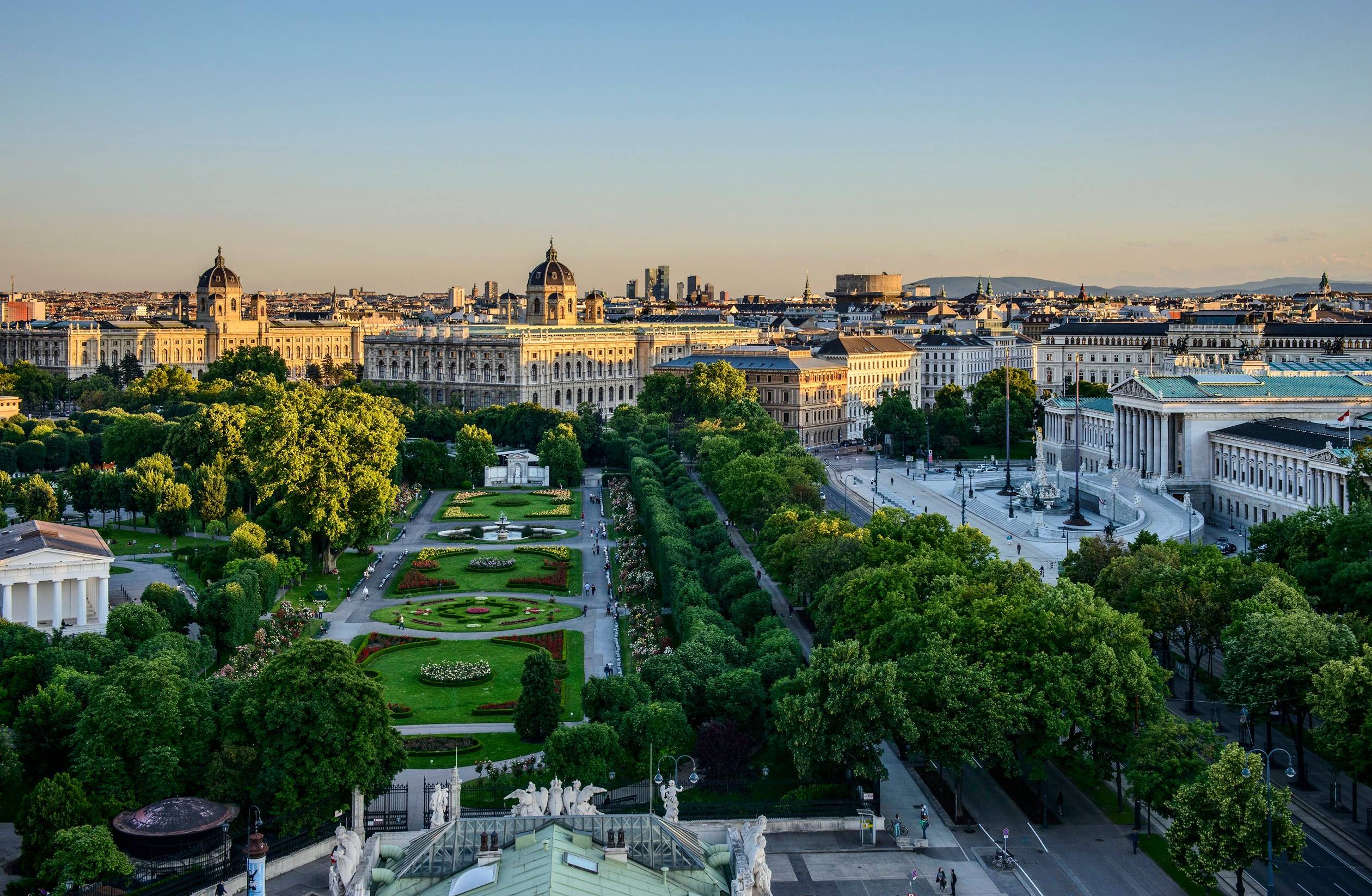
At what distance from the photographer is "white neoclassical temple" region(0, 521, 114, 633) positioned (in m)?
60.8

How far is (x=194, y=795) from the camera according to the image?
131ft

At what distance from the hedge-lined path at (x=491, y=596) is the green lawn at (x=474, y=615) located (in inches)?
14.5

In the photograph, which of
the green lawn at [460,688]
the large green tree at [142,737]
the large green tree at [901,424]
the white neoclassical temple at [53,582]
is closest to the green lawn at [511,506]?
the large green tree at [901,424]

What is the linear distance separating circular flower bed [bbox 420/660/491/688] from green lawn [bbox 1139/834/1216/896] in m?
26.4

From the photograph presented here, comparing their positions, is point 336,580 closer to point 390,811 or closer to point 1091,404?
point 390,811

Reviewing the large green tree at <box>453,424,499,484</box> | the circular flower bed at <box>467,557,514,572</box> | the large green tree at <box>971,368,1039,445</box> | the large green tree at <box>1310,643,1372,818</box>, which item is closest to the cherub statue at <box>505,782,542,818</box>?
the large green tree at <box>1310,643,1372,818</box>

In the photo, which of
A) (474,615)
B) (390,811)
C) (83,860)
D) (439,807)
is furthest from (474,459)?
(439,807)

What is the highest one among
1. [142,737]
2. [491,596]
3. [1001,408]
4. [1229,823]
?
[1001,408]

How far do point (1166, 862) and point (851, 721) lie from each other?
29.3ft

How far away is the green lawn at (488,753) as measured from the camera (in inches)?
1853

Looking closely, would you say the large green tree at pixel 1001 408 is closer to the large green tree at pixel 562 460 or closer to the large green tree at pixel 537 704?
the large green tree at pixel 562 460

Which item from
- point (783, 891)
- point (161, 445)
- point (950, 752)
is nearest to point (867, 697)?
point (950, 752)

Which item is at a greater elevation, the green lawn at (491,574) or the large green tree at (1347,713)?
the large green tree at (1347,713)

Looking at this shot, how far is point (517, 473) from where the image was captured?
122 m
